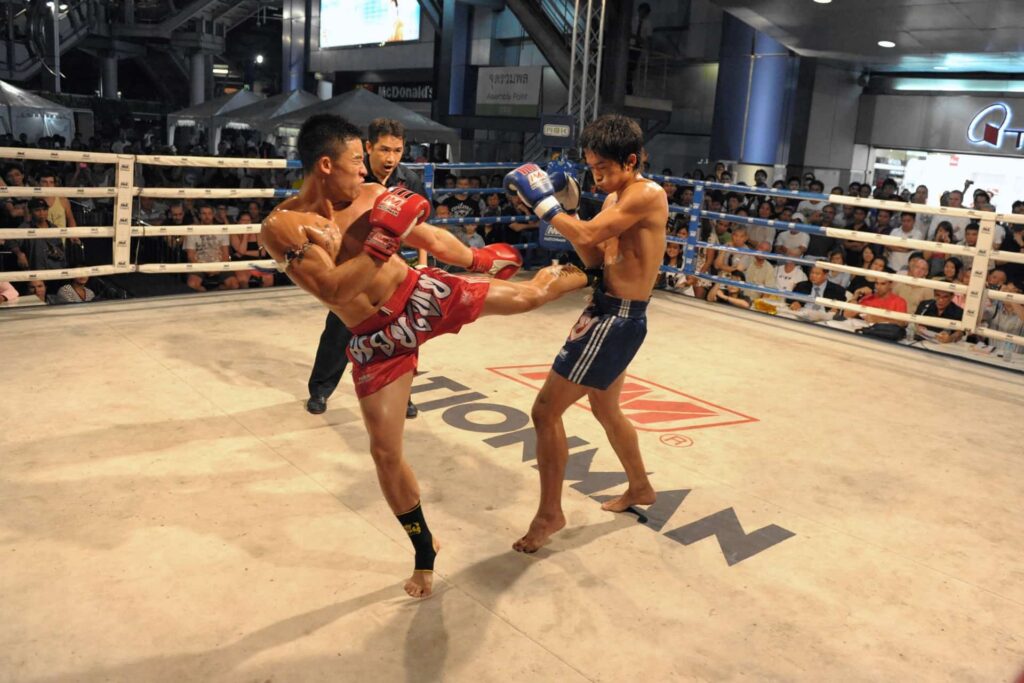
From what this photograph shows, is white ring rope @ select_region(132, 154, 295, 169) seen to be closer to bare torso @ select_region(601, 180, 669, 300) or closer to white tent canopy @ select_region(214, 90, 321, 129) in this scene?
bare torso @ select_region(601, 180, 669, 300)

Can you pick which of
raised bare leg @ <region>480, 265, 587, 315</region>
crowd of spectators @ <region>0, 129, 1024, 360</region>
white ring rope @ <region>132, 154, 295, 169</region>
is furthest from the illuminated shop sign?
raised bare leg @ <region>480, 265, 587, 315</region>

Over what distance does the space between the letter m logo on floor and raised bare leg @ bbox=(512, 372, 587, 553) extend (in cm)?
142

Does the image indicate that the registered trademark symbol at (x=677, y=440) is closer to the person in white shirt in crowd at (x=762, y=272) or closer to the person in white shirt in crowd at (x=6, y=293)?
the person in white shirt in crowd at (x=762, y=272)

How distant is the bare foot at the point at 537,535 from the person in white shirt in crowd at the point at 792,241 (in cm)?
547

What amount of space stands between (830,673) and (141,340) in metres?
4.45

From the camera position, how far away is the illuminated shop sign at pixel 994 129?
33.5ft

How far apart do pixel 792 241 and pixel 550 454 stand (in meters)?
6.10

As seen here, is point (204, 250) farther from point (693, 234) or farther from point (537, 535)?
point (537, 535)

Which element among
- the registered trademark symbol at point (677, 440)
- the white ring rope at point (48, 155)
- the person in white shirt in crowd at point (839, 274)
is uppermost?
the white ring rope at point (48, 155)

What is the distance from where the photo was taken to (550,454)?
9.63 feet

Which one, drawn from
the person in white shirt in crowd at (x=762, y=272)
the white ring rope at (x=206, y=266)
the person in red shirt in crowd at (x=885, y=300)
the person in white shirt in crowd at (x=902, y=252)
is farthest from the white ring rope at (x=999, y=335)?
the white ring rope at (x=206, y=266)

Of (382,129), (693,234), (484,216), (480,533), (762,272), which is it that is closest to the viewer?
(480,533)

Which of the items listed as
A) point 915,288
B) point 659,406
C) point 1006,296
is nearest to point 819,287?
point 915,288

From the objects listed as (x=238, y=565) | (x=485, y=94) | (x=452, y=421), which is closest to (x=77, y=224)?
(x=452, y=421)
